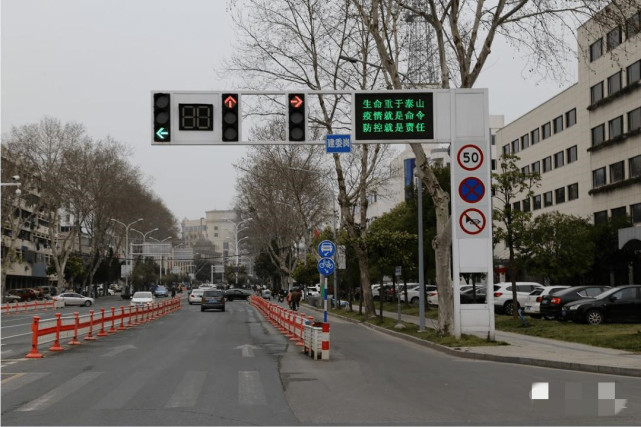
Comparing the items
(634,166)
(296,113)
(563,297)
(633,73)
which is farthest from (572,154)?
(296,113)

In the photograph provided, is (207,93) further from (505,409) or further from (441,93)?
(505,409)

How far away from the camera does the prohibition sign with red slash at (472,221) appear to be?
23719 mm

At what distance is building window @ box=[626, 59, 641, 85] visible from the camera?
2028 inches

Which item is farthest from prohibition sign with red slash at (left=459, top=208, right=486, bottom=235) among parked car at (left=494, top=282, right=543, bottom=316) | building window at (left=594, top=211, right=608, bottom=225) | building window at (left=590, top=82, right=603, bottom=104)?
building window at (left=590, top=82, right=603, bottom=104)

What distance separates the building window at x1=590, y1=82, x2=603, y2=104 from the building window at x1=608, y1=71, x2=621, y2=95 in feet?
4.41

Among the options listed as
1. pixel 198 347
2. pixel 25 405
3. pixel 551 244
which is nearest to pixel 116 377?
pixel 25 405

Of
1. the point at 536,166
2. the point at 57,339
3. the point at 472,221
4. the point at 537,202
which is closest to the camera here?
the point at 57,339

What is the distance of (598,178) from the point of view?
2315 inches

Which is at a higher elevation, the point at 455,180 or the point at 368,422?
the point at 455,180

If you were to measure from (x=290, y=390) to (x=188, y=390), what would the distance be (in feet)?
5.40

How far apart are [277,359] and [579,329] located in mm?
11999

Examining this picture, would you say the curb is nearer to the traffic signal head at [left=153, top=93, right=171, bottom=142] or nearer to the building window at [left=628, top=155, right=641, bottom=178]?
the traffic signal head at [left=153, top=93, right=171, bottom=142]

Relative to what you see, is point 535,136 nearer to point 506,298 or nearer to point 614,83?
point 614,83

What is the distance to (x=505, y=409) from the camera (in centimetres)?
1092
